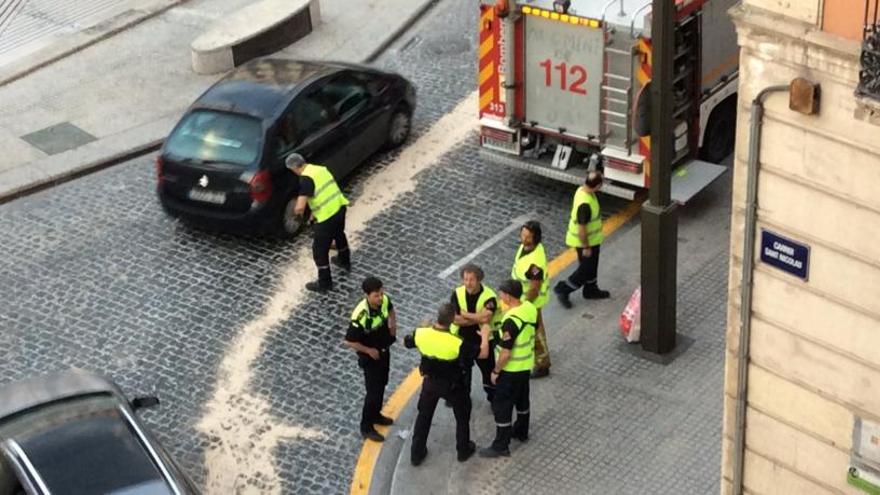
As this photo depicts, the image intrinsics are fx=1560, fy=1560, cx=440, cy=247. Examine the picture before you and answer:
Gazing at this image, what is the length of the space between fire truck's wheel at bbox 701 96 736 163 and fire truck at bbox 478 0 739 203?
2 centimetres

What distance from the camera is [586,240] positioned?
13.9 metres

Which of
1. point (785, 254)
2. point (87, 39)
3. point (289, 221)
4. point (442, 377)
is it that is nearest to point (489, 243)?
point (289, 221)

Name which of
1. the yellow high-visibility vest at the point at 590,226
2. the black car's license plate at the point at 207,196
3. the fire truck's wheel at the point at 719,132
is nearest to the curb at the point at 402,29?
the black car's license plate at the point at 207,196

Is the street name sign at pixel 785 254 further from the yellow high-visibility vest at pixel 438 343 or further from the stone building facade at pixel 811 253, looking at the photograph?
the yellow high-visibility vest at pixel 438 343

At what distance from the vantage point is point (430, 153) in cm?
1758

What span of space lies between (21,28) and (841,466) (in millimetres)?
15357

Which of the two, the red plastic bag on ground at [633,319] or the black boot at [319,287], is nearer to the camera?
the red plastic bag on ground at [633,319]

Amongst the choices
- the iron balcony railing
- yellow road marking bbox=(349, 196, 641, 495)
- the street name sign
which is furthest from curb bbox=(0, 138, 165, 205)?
the iron balcony railing

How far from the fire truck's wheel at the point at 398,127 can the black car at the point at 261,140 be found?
53cm

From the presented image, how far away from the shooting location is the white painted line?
15.2 m

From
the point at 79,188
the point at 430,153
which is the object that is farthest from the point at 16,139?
the point at 430,153

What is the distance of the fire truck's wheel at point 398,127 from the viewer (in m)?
17.5

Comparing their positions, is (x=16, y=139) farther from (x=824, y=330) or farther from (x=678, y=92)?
(x=824, y=330)

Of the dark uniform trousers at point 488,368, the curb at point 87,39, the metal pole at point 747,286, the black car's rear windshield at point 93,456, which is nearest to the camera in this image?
the metal pole at point 747,286
